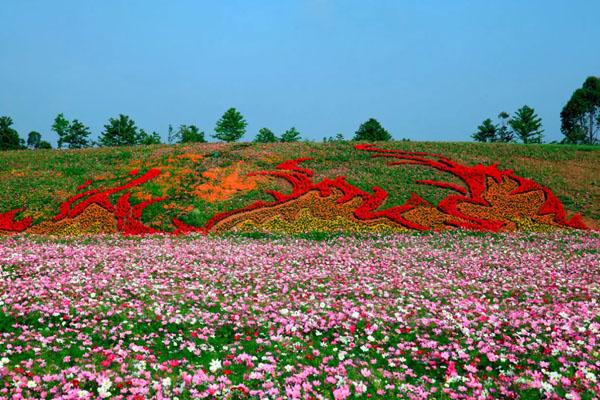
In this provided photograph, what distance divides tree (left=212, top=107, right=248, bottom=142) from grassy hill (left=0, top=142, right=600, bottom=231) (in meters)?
21.0

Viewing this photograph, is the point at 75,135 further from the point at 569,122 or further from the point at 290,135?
the point at 569,122

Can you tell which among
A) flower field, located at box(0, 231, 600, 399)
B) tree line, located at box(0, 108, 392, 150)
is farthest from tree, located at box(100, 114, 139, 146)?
flower field, located at box(0, 231, 600, 399)

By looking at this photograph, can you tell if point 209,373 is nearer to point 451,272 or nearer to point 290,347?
point 290,347

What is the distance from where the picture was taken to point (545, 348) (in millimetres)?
6211

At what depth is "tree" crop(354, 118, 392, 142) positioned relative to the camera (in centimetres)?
5778

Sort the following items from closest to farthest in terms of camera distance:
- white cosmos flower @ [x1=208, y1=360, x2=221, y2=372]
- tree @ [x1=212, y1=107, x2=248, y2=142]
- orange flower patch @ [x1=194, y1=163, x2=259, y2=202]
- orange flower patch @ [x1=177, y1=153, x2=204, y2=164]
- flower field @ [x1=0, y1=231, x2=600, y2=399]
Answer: flower field @ [x1=0, y1=231, x2=600, y2=399], white cosmos flower @ [x1=208, y1=360, x2=221, y2=372], orange flower patch @ [x1=194, y1=163, x2=259, y2=202], orange flower patch @ [x1=177, y1=153, x2=204, y2=164], tree @ [x1=212, y1=107, x2=248, y2=142]

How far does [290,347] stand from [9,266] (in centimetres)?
831

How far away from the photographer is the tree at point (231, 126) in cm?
5428

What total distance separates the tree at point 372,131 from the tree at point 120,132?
1162 inches

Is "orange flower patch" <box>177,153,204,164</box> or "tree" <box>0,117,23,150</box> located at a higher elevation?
"tree" <box>0,117,23,150</box>

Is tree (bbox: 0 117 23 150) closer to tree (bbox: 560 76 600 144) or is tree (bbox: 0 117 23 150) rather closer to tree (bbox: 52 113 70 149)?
tree (bbox: 52 113 70 149)

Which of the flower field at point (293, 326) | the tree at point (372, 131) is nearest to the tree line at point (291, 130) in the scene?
the tree at point (372, 131)

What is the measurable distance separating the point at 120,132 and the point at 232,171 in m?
38.9

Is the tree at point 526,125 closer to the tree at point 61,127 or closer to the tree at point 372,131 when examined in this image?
the tree at point 372,131
